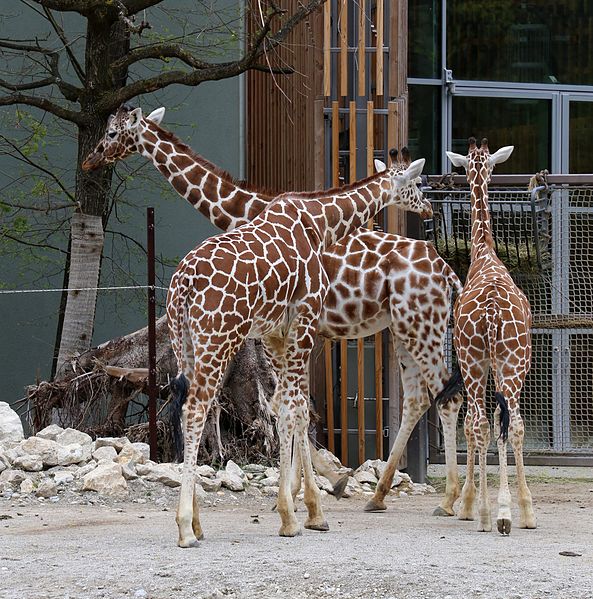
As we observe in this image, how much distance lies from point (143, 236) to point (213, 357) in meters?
6.92

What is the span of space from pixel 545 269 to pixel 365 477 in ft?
8.16

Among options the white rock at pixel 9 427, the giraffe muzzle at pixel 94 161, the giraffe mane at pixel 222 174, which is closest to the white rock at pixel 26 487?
the white rock at pixel 9 427

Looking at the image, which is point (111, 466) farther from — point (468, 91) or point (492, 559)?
point (468, 91)

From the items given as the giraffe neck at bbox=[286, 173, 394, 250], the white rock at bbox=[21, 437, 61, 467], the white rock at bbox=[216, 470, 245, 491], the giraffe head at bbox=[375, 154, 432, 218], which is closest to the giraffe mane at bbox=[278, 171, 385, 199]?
the giraffe neck at bbox=[286, 173, 394, 250]

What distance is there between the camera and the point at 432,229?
10.4m

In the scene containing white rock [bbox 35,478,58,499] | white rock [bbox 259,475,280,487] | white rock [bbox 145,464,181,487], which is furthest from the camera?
white rock [bbox 259,475,280,487]

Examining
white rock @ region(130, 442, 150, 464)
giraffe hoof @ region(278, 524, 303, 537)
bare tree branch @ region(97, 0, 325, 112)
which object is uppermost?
bare tree branch @ region(97, 0, 325, 112)

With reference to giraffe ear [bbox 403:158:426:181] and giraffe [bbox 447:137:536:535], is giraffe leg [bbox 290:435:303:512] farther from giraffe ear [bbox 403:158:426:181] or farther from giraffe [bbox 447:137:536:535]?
giraffe ear [bbox 403:158:426:181]

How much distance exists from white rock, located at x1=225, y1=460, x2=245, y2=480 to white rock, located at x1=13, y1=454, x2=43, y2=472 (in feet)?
4.73

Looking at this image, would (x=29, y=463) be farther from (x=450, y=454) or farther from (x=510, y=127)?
(x=510, y=127)

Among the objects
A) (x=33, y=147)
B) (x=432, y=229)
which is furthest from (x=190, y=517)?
(x=33, y=147)

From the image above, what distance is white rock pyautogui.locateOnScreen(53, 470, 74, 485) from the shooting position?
8789 millimetres

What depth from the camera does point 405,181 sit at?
8.82 m

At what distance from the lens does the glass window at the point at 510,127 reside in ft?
44.7
